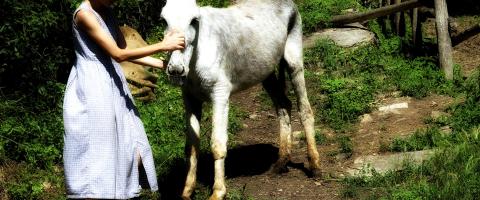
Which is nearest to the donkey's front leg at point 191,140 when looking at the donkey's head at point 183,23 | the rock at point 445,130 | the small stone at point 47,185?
the donkey's head at point 183,23

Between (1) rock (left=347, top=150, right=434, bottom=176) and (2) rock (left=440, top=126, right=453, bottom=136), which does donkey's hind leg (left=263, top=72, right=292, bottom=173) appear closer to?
(1) rock (left=347, top=150, right=434, bottom=176)

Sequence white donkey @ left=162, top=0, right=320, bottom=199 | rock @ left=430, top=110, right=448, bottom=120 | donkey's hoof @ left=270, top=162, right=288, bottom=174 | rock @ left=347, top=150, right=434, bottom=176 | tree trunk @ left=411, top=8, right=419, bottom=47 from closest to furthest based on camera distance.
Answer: white donkey @ left=162, top=0, right=320, bottom=199 < rock @ left=347, top=150, right=434, bottom=176 < donkey's hoof @ left=270, top=162, right=288, bottom=174 < rock @ left=430, top=110, right=448, bottom=120 < tree trunk @ left=411, top=8, right=419, bottom=47

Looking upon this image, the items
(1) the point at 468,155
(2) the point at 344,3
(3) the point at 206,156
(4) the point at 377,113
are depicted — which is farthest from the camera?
(2) the point at 344,3

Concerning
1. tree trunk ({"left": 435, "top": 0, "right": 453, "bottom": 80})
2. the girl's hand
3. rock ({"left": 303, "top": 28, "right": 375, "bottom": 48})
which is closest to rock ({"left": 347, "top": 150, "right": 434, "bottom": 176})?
the girl's hand

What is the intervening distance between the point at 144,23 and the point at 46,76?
381 cm

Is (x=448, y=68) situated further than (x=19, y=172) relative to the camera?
Yes

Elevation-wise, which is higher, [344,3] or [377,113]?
[344,3]

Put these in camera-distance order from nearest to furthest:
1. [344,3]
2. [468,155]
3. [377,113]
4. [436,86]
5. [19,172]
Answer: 1. [468,155]
2. [19,172]
3. [377,113]
4. [436,86]
5. [344,3]

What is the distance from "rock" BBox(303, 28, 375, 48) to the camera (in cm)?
1084

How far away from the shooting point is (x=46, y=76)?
7512 mm

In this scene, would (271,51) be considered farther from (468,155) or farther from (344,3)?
(344,3)

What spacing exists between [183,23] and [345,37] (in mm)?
6426

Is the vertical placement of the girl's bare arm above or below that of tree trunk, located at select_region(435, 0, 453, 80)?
above

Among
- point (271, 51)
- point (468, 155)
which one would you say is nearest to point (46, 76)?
point (271, 51)
